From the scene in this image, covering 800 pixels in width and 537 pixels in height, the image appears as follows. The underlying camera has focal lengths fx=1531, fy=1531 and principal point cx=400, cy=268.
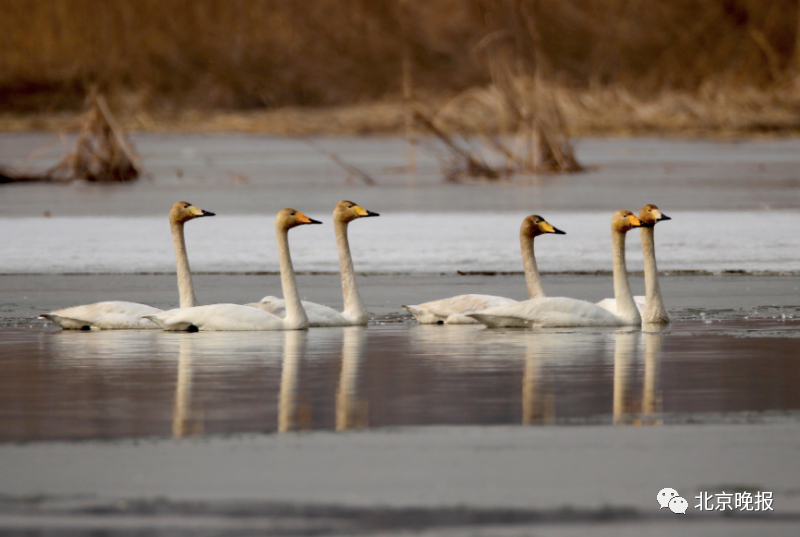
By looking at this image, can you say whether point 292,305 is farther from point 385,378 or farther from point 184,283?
point 385,378

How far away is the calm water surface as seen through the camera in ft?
19.8

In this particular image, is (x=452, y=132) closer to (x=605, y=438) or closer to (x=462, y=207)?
(x=462, y=207)

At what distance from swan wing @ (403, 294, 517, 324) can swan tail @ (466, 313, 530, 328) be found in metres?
0.09

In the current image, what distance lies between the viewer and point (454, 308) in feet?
31.5

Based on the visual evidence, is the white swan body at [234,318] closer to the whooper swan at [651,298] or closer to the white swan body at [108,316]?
the white swan body at [108,316]

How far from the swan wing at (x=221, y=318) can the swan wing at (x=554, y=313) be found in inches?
49.1

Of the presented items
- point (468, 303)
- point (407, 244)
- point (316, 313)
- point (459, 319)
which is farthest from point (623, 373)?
point (407, 244)

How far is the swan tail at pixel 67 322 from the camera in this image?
939 centimetres

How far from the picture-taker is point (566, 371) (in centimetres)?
735

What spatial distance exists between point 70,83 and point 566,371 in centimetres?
6563

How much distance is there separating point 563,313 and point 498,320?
416 millimetres

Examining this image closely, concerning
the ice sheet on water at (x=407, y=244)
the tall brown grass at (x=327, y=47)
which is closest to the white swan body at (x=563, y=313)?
the ice sheet on water at (x=407, y=244)

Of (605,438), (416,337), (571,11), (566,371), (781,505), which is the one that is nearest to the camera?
(781,505)

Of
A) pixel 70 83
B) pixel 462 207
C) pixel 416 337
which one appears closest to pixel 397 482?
pixel 416 337
